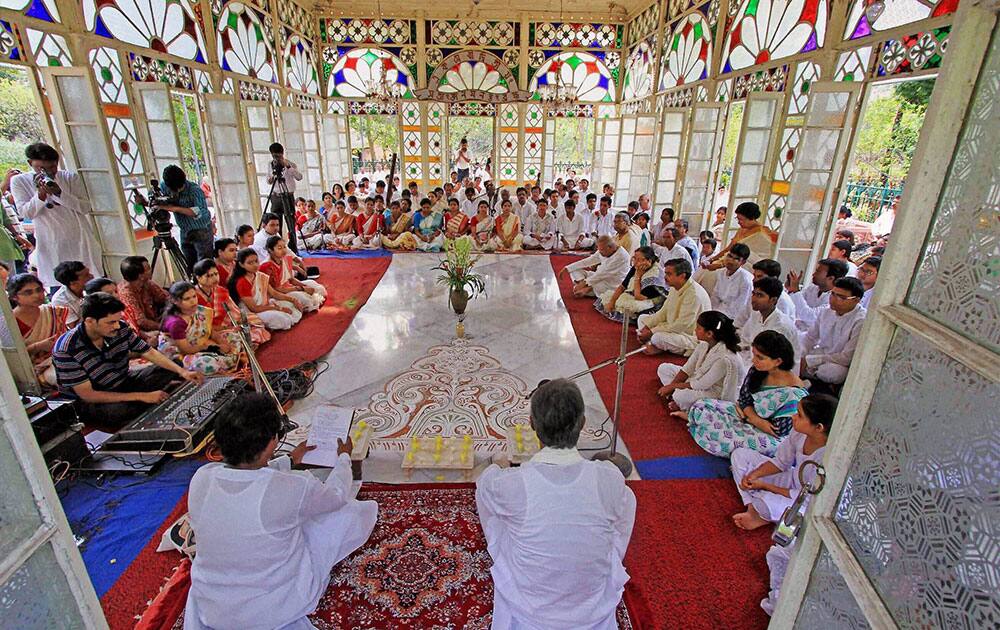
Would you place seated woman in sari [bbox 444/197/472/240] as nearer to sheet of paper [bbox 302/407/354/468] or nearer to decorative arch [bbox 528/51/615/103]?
decorative arch [bbox 528/51/615/103]

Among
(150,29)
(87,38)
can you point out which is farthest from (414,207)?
(87,38)

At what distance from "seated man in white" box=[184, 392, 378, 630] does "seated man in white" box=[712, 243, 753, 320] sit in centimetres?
412

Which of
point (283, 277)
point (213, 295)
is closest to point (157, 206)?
point (283, 277)

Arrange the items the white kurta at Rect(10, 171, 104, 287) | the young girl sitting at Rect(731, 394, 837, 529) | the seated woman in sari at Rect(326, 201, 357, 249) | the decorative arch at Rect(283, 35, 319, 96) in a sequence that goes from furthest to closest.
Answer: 1. the decorative arch at Rect(283, 35, 319, 96)
2. the seated woman in sari at Rect(326, 201, 357, 249)
3. the white kurta at Rect(10, 171, 104, 287)
4. the young girl sitting at Rect(731, 394, 837, 529)

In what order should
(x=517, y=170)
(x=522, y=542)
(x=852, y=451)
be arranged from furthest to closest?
(x=517, y=170), (x=522, y=542), (x=852, y=451)

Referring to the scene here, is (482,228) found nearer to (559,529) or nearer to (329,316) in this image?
(329,316)

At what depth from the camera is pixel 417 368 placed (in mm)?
4055

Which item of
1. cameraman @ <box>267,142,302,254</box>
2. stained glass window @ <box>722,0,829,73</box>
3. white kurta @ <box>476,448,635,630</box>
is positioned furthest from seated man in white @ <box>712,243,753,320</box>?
cameraman @ <box>267,142,302,254</box>

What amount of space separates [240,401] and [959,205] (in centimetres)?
196

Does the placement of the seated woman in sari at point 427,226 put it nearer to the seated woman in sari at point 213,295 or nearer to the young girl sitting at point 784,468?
the seated woman in sari at point 213,295

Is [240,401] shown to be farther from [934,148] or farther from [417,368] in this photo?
[417,368]

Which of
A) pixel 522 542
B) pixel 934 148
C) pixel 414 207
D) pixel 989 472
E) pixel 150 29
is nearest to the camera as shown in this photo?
pixel 989 472

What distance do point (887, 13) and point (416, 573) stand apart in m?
5.70

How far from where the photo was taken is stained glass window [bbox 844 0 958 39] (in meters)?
3.84
